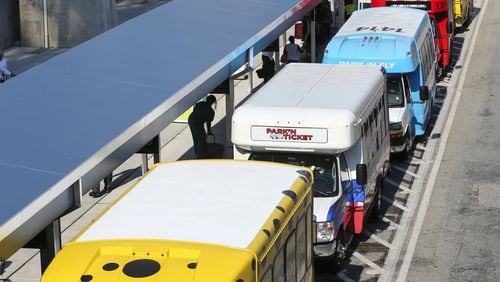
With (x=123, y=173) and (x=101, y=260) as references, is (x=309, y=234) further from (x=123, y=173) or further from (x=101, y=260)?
(x=123, y=173)

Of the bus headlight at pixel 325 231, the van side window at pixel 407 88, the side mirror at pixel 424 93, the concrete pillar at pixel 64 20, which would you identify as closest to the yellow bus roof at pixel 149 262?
the bus headlight at pixel 325 231

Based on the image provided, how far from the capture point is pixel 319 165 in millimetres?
16594

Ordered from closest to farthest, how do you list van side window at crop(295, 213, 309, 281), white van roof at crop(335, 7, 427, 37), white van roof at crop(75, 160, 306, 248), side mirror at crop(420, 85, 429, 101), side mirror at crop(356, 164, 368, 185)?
white van roof at crop(75, 160, 306, 248), van side window at crop(295, 213, 309, 281), side mirror at crop(356, 164, 368, 185), side mirror at crop(420, 85, 429, 101), white van roof at crop(335, 7, 427, 37)

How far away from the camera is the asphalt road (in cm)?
1735

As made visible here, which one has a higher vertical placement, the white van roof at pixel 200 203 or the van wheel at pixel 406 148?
the white van roof at pixel 200 203

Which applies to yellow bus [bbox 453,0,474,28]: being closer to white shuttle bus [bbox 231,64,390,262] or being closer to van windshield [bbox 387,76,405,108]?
van windshield [bbox 387,76,405,108]

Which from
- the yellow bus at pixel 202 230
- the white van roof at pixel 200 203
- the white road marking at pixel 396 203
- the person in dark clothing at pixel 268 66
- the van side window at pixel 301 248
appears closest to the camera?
the yellow bus at pixel 202 230

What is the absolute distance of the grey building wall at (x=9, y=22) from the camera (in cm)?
3341

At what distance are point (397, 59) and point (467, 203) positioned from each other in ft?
12.4

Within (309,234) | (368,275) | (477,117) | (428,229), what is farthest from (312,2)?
(309,234)

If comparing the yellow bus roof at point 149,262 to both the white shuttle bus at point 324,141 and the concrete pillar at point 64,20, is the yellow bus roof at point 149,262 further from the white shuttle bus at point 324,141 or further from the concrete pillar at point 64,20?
the concrete pillar at point 64,20

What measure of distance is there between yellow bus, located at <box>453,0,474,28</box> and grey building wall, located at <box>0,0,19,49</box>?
1472 centimetres

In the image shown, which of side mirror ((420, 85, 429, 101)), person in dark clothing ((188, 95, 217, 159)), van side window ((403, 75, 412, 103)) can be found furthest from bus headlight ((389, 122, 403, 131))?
person in dark clothing ((188, 95, 217, 159))

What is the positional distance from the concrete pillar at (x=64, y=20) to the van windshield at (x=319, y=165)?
1789 centimetres
